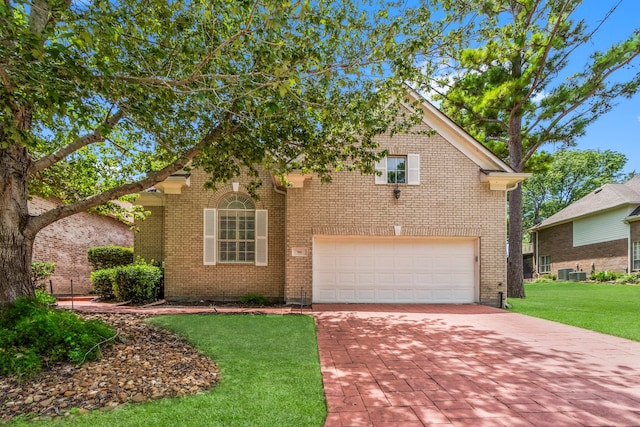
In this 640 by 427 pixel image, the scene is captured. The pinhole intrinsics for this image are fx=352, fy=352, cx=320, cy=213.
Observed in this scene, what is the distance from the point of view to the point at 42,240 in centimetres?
1245

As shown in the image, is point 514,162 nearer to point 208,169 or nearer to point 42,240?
point 208,169

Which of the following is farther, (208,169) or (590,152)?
(590,152)

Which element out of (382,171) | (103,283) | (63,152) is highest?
(382,171)

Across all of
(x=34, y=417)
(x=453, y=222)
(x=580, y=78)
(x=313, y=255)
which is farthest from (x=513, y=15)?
(x=34, y=417)

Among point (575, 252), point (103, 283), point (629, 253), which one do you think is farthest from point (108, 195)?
point (575, 252)

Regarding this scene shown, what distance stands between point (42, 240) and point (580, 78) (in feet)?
67.9

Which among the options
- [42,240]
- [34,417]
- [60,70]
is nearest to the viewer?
[34,417]

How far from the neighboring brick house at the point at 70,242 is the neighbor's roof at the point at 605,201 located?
27.3 metres

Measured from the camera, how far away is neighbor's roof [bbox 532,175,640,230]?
20.7 metres

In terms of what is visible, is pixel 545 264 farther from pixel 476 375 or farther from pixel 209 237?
pixel 476 375

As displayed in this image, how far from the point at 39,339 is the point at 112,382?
133cm

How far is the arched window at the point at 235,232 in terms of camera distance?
10586 mm

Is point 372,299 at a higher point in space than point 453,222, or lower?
lower

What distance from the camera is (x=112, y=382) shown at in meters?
3.84
